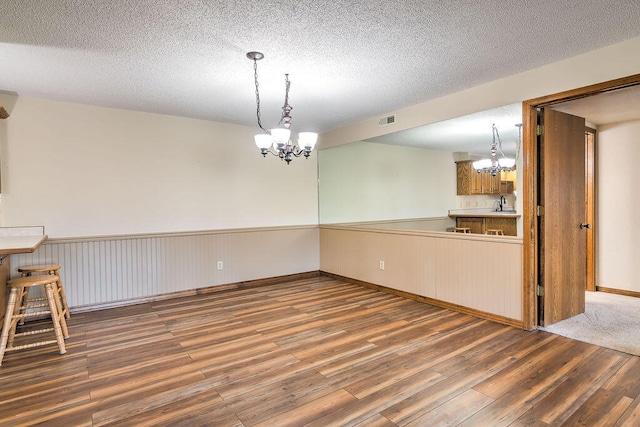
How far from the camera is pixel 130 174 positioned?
425 cm

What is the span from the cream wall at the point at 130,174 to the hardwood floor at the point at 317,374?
49.0 inches

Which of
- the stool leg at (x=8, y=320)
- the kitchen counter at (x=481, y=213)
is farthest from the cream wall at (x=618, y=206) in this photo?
the stool leg at (x=8, y=320)

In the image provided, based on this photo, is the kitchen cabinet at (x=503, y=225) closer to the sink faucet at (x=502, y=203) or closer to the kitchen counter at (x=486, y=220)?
the kitchen counter at (x=486, y=220)

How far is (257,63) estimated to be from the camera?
2.82m

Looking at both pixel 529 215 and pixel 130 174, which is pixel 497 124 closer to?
pixel 529 215

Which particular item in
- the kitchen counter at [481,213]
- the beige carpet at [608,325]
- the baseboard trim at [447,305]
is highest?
the kitchen counter at [481,213]

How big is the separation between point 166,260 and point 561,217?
4.38 metres

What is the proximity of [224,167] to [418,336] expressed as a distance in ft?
10.9

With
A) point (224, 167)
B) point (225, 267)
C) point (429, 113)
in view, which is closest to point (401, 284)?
point (429, 113)

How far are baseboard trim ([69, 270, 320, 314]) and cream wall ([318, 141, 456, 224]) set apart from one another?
1031mm

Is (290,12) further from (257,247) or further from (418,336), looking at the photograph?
(257,247)

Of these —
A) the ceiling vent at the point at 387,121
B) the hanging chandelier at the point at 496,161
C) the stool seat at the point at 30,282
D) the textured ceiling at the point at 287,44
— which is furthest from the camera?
the ceiling vent at the point at 387,121

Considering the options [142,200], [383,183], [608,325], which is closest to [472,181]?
[383,183]

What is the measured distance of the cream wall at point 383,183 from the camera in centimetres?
492
